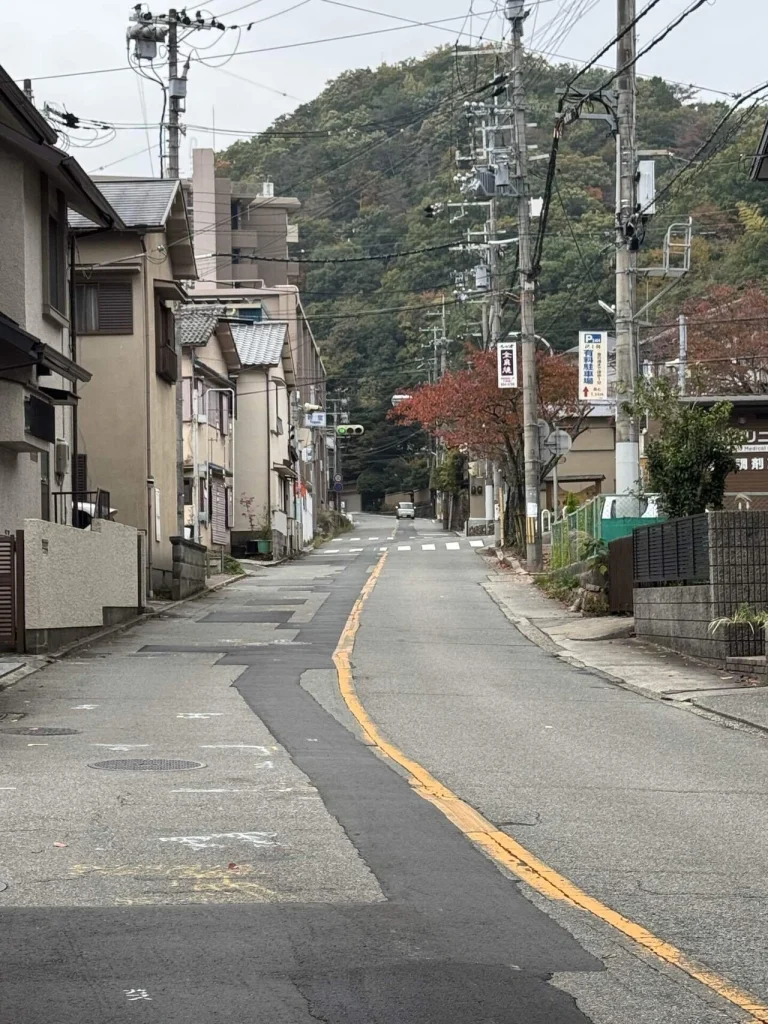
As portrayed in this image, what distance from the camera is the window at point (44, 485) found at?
24969 millimetres

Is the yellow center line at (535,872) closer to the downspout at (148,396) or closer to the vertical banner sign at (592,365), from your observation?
the vertical banner sign at (592,365)

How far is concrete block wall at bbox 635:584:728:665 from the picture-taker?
65.6ft

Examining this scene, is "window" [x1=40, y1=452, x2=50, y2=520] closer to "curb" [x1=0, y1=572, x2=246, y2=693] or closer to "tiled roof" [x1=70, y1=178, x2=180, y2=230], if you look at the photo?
"curb" [x1=0, y1=572, x2=246, y2=693]

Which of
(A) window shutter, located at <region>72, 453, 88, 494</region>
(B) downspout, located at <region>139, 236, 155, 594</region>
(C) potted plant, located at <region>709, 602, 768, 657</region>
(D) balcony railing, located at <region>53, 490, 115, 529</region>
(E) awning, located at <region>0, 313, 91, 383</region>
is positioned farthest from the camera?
(B) downspout, located at <region>139, 236, 155, 594</region>

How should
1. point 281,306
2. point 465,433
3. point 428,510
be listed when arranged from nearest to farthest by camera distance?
1. point 465,433
2. point 281,306
3. point 428,510

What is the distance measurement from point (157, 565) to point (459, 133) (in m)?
34.4

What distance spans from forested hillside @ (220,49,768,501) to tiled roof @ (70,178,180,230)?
11911 millimetres

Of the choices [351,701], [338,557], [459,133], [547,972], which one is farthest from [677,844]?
[459,133]

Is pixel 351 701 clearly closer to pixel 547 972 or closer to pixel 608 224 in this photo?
pixel 547 972

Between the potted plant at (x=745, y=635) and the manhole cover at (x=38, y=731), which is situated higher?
the potted plant at (x=745, y=635)

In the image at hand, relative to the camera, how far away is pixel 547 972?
5566 mm

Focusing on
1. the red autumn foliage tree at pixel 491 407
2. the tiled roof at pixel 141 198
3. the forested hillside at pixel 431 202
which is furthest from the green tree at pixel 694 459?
the red autumn foliage tree at pixel 491 407

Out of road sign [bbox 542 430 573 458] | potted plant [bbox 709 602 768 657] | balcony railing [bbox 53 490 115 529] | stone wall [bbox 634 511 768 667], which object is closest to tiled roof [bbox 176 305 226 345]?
road sign [bbox 542 430 573 458]

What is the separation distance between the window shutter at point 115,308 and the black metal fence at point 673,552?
47.3 ft
